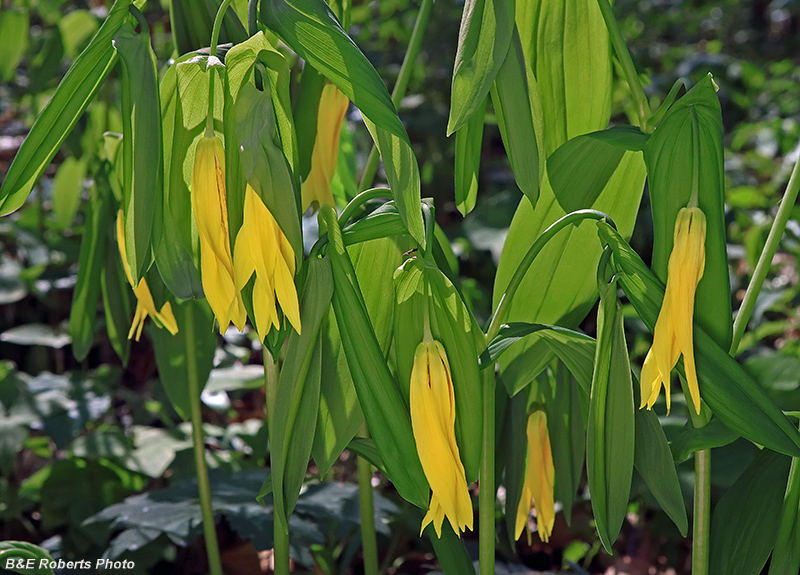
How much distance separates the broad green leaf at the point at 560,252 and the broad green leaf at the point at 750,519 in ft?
0.84

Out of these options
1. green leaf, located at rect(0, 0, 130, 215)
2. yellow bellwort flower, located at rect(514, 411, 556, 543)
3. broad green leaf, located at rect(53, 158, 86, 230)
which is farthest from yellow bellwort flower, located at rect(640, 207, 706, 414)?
broad green leaf, located at rect(53, 158, 86, 230)

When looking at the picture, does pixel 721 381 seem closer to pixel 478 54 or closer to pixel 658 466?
pixel 658 466

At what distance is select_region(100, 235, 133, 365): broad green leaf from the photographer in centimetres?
93

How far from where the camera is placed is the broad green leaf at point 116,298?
3.04 feet

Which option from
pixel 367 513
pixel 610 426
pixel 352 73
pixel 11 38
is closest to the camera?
pixel 352 73

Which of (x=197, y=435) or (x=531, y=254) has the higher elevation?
(x=531, y=254)

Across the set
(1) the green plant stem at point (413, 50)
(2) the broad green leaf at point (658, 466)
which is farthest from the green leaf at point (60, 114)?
(2) the broad green leaf at point (658, 466)

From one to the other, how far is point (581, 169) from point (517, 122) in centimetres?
12

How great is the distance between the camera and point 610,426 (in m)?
0.63

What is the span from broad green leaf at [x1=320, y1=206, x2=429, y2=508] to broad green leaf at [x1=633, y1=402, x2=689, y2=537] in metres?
0.21

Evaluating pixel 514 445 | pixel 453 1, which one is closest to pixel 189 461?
pixel 514 445

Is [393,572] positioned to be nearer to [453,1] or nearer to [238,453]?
[238,453]

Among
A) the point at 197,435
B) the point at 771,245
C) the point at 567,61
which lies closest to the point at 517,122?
the point at 567,61

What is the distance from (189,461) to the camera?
1.36 m
